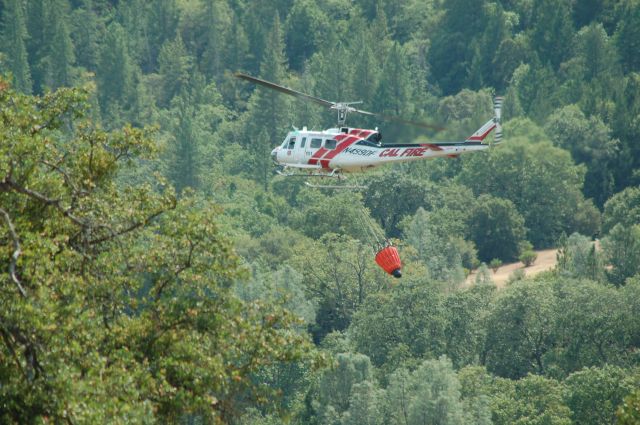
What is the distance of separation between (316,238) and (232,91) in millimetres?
57137

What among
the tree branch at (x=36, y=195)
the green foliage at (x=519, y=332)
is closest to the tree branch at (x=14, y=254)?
the tree branch at (x=36, y=195)

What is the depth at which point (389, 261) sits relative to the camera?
64.6 m

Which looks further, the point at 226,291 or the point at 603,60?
the point at 603,60

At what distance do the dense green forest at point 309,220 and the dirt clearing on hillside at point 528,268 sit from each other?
1.36 metres

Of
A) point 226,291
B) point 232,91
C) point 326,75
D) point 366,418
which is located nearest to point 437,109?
point 326,75

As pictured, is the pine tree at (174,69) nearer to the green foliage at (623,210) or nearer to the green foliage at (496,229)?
the green foliage at (496,229)

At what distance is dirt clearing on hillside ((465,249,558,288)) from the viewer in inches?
4680

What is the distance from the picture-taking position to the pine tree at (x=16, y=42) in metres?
168

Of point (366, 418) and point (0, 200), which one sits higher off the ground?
point (0, 200)

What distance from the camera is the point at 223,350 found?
39000mm

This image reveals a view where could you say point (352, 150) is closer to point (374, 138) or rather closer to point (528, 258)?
point (374, 138)

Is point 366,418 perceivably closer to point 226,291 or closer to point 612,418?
point 612,418

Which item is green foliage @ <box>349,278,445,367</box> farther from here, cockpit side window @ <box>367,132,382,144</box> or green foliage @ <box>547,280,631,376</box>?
cockpit side window @ <box>367,132,382,144</box>

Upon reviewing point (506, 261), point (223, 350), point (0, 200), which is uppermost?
point (0, 200)
